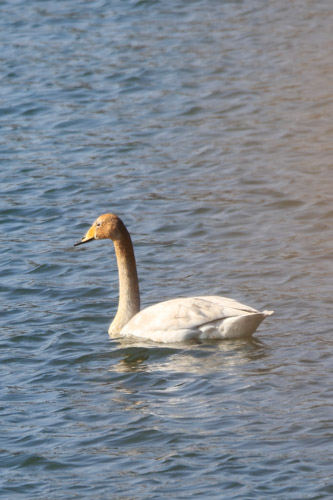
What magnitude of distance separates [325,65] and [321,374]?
494 inches

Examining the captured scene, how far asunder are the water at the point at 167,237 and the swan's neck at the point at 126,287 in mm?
301

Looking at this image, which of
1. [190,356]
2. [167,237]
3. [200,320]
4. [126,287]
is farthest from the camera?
[167,237]

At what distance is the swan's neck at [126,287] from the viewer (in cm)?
1236

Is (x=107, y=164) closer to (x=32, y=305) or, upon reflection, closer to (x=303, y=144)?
(x=303, y=144)

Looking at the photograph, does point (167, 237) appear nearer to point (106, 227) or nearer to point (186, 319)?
point (106, 227)

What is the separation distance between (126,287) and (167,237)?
9.05 ft

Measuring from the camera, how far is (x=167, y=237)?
50.2ft

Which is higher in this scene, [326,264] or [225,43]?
[225,43]

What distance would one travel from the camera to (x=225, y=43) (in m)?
23.5

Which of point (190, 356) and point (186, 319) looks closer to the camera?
point (190, 356)

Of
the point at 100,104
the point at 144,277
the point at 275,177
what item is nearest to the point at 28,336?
the point at 144,277

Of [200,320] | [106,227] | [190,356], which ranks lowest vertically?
[190,356]

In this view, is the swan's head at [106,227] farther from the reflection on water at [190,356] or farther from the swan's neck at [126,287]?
the reflection on water at [190,356]

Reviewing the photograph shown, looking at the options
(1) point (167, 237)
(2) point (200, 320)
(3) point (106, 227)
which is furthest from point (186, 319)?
(1) point (167, 237)
